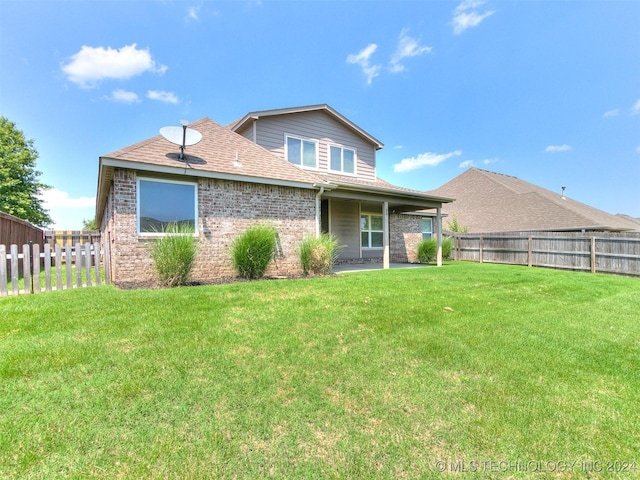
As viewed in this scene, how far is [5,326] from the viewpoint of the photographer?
12.8 ft

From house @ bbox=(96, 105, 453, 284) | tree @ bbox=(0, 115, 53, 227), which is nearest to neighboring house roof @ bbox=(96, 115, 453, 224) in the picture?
house @ bbox=(96, 105, 453, 284)

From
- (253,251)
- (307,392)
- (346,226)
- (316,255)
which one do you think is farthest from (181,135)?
(346,226)

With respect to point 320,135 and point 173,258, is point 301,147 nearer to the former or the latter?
point 320,135

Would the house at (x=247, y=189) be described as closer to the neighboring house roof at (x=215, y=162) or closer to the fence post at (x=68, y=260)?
the neighboring house roof at (x=215, y=162)

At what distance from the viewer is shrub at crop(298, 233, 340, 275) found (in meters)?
8.82

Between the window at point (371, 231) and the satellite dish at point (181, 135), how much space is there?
900 cm

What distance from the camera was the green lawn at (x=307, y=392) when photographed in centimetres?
195

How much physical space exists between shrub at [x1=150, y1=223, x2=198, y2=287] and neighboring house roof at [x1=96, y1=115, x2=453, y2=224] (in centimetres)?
196

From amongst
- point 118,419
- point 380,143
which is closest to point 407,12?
point 380,143

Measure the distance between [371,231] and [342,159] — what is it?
4084mm

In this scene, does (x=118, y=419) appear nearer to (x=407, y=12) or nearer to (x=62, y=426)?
(x=62, y=426)

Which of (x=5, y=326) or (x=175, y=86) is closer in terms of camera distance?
(x=5, y=326)

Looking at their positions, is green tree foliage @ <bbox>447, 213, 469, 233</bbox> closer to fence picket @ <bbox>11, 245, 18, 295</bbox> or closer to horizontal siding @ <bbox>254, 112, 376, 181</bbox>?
horizontal siding @ <bbox>254, 112, 376, 181</bbox>

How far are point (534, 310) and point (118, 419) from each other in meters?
6.57
